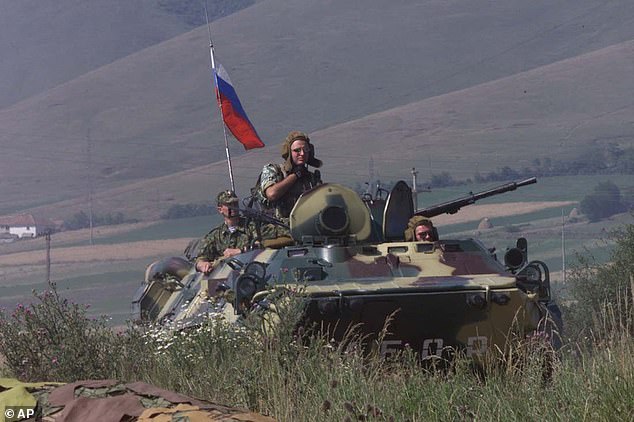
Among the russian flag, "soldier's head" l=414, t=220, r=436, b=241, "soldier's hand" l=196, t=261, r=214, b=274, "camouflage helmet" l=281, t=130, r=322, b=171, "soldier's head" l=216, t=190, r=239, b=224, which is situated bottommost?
"soldier's hand" l=196, t=261, r=214, b=274

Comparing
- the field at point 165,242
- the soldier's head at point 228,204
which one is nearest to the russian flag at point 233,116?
the soldier's head at point 228,204

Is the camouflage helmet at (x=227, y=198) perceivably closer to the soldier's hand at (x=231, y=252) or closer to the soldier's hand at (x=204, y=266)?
the soldier's hand at (x=231, y=252)

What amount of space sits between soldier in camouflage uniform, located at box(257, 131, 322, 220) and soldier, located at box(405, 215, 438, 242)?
1309mm

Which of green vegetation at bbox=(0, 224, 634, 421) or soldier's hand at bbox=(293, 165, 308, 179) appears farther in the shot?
soldier's hand at bbox=(293, 165, 308, 179)

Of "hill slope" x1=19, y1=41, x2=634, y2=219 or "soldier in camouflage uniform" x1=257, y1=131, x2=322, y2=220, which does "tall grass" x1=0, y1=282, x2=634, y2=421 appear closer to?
"soldier in camouflage uniform" x1=257, y1=131, x2=322, y2=220

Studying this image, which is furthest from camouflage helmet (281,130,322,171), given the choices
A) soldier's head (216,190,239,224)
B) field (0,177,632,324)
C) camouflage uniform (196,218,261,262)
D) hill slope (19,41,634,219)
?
hill slope (19,41,634,219)

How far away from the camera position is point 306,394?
Result: 10328mm

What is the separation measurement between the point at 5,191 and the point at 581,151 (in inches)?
2779

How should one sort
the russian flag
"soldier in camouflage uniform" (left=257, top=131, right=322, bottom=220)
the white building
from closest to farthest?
"soldier in camouflage uniform" (left=257, top=131, right=322, bottom=220)
the russian flag
the white building

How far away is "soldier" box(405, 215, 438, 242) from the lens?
51.0 feet

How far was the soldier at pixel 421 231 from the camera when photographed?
15.5 m

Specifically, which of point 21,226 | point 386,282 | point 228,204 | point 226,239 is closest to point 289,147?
point 228,204

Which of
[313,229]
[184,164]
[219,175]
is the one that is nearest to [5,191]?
[184,164]

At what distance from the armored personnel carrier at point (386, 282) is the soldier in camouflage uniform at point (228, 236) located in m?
0.74
